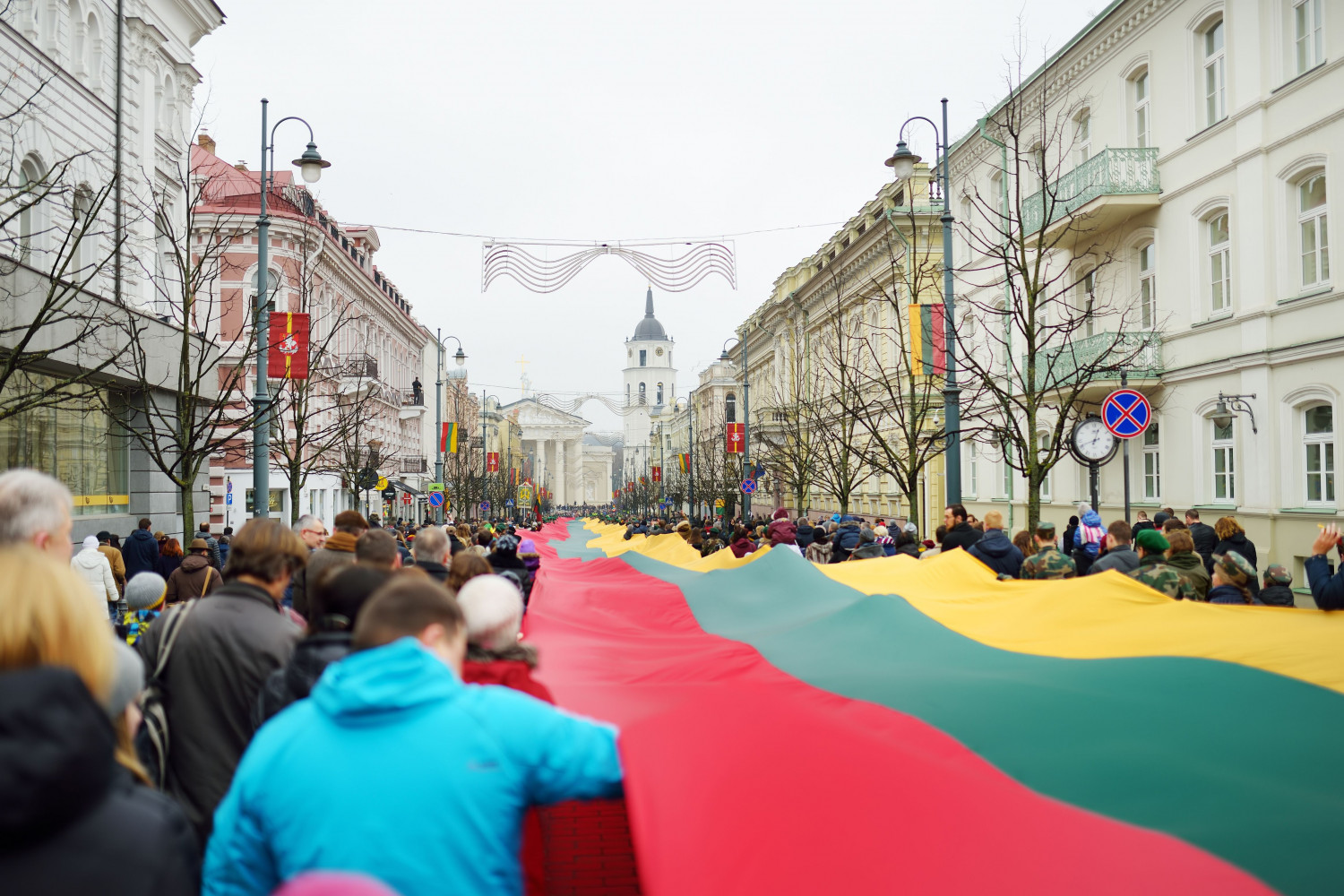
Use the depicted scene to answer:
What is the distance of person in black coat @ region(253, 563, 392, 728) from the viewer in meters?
3.88

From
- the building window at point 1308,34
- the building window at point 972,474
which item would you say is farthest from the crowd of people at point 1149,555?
the building window at point 972,474

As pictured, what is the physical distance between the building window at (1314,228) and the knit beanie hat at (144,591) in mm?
18195

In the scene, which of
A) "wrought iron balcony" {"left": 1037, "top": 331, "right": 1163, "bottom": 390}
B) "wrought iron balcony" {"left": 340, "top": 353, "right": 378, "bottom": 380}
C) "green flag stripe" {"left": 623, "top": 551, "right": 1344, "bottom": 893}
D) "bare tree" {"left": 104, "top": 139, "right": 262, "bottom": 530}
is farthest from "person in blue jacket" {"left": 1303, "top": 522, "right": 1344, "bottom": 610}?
"wrought iron balcony" {"left": 340, "top": 353, "right": 378, "bottom": 380}

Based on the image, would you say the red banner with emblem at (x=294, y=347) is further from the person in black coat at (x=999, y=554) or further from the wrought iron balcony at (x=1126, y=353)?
the wrought iron balcony at (x=1126, y=353)

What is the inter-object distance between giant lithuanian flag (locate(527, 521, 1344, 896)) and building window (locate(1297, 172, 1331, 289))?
12841mm

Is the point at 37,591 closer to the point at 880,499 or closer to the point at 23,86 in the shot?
the point at 23,86

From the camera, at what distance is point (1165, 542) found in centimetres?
948

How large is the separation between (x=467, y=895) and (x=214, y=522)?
133 feet

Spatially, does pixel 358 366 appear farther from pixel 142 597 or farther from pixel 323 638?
pixel 323 638

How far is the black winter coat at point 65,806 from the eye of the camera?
2.03 metres

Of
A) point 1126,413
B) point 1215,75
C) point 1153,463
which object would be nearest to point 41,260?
point 1126,413

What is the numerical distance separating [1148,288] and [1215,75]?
4844 millimetres

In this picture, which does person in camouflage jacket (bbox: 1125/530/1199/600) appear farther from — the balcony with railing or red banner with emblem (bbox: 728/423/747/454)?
red banner with emblem (bbox: 728/423/747/454)

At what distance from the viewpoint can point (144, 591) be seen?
23.7 feet
